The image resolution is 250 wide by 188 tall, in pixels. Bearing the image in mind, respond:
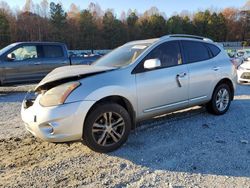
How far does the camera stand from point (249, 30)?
101m

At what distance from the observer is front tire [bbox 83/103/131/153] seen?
14.4ft

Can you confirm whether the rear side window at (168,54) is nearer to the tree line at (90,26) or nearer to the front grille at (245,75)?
the front grille at (245,75)

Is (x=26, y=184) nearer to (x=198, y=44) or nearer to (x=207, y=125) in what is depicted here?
(x=207, y=125)

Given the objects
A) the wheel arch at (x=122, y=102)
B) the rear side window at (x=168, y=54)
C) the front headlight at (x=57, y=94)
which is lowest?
the wheel arch at (x=122, y=102)

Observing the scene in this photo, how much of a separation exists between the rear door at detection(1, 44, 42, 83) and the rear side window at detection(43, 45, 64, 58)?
0.31 metres

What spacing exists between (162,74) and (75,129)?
1.86 m

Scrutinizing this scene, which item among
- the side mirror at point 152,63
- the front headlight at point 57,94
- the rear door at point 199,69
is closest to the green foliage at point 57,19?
the rear door at point 199,69

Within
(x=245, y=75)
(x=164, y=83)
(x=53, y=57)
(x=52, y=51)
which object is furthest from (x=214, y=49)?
(x=52, y=51)

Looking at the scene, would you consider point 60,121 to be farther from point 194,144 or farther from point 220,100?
point 220,100

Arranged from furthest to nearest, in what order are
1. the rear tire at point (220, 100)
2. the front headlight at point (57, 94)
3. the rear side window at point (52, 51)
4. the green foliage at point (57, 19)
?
the green foliage at point (57, 19) → the rear side window at point (52, 51) → the rear tire at point (220, 100) → the front headlight at point (57, 94)

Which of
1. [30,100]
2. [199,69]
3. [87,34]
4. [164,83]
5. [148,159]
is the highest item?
[87,34]

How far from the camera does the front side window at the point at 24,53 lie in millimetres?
11092

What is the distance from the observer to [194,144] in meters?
4.87

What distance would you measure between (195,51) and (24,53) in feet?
23.9
